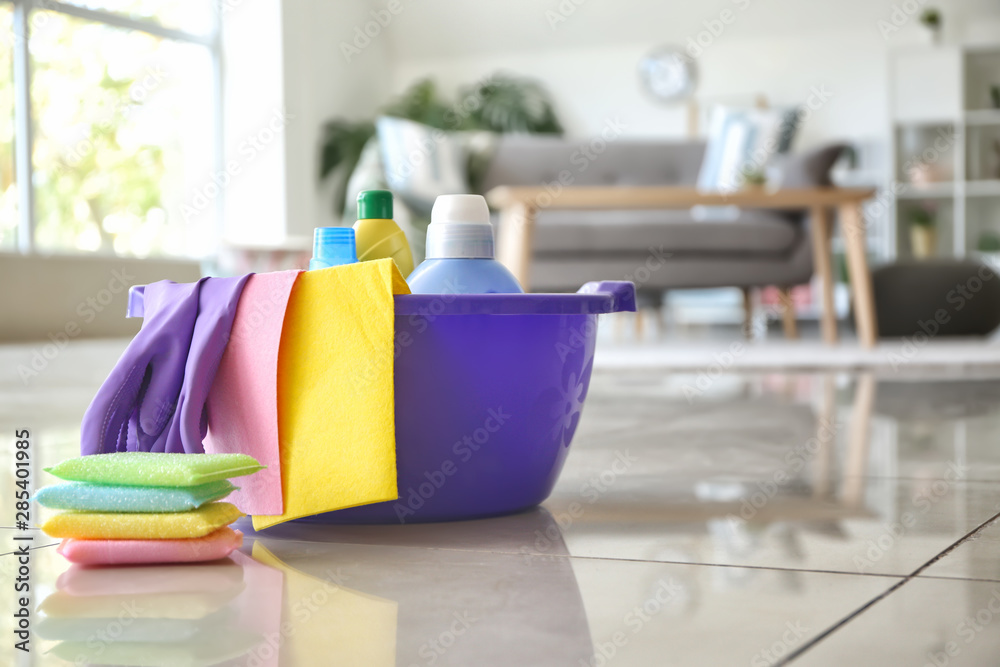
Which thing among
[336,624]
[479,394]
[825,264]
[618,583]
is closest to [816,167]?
[825,264]

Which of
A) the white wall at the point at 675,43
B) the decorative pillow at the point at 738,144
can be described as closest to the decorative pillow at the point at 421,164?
the decorative pillow at the point at 738,144

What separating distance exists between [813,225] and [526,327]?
3.16 metres

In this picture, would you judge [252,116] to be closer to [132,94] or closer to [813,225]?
[132,94]

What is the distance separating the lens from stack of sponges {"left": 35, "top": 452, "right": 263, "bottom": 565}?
679 millimetres

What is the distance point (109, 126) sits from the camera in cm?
510

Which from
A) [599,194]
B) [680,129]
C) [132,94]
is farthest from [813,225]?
[132,94]

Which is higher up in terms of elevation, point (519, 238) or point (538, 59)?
point (538, 59)

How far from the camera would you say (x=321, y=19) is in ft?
20.0

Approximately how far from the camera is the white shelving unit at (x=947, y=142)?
19.6 ft

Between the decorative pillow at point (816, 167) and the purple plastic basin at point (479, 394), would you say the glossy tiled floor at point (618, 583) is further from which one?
the decorative pillow at point (816, 167)

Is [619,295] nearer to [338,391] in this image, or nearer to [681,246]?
[338,391]

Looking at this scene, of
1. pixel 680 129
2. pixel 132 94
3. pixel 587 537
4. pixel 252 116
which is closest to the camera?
pixel 587 537

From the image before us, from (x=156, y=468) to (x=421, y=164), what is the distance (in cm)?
349

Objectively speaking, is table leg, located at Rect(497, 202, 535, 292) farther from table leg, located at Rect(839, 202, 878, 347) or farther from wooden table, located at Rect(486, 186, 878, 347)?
table leg, located at Rect(839, 202, 878, 347)
